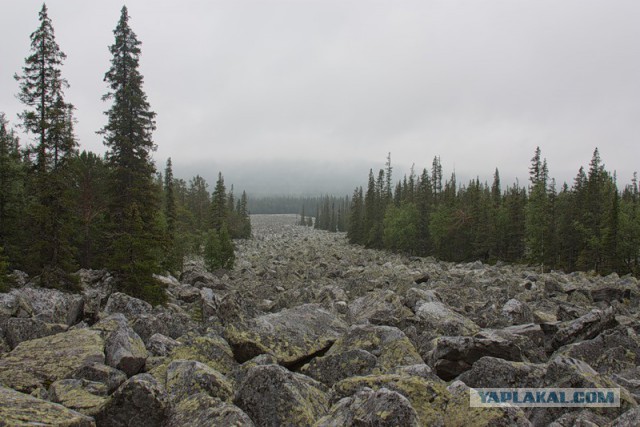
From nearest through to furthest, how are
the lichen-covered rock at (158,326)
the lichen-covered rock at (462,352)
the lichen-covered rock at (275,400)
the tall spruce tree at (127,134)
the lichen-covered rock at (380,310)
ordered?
the lichen-covered rock at (275,400) < the lichen-covered rock at (462,352) < the lichen-covered rock at (158,326) < the lichen-covered rock at (380,310) < the tall spruce tree at (127,134)

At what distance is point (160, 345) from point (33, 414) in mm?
4238

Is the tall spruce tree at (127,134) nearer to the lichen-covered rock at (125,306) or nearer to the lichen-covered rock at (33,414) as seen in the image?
the lichen-covered rock at (125,306)

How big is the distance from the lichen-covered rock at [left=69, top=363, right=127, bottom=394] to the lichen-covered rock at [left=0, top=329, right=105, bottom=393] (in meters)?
0.29

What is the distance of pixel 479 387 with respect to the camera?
6.90 metres

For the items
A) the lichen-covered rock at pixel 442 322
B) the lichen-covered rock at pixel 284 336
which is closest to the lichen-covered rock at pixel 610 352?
the lichen-covered rock at pixel 442 322

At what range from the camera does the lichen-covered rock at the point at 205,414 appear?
487 cm

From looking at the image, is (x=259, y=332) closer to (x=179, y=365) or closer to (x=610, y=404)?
(x=179, y=365)

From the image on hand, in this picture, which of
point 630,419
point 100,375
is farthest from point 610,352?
point 100,375

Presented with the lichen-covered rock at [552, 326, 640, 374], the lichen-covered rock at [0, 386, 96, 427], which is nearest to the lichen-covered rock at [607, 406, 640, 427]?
the lichen-covered rock at [552, 326, 640, 374]

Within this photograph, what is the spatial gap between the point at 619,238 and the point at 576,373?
4844cm

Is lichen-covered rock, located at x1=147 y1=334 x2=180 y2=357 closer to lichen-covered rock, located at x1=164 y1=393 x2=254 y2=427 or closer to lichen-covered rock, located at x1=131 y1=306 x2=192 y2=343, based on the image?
lichen-covered rock, located at x1=131 y1=306 x2=192 y2=343

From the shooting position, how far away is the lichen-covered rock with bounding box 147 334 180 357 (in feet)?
28.3

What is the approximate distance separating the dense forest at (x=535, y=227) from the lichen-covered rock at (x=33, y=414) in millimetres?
52235

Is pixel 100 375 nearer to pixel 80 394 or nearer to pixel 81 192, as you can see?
pixel 80 394
